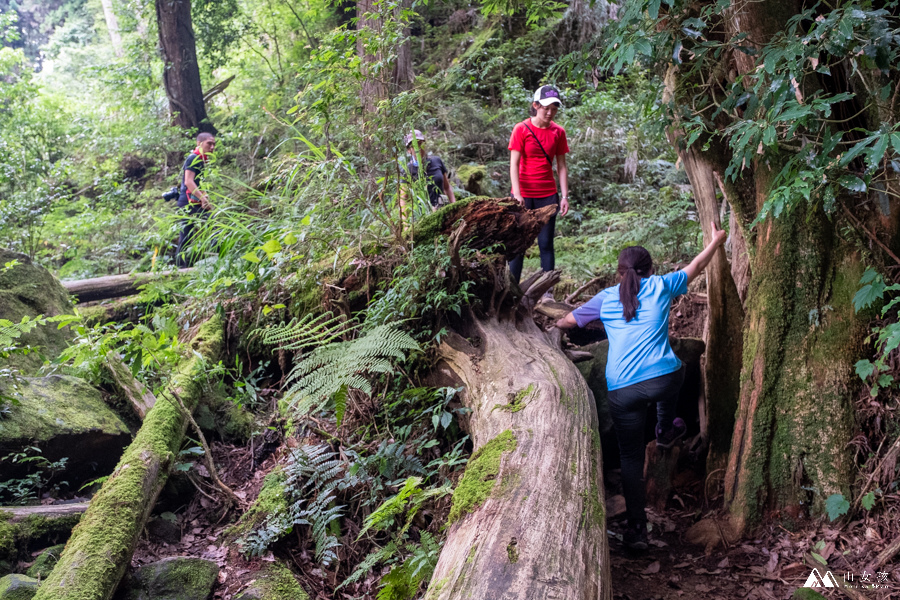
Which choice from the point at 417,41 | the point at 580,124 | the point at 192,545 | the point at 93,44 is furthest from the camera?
the point at 93,44

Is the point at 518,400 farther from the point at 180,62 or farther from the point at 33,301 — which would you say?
the point at 180,62

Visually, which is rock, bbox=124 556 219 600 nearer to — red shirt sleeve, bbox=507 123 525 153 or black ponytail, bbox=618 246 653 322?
black ponytail, bbox=618 246 653 322

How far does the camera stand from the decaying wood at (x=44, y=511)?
3250 millimetres

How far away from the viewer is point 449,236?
4.57 meters

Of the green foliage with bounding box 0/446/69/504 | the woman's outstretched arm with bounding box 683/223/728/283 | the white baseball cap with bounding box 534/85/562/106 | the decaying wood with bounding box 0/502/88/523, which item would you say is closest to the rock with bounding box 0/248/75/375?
the green foliage with bounding box 0/446/69/504

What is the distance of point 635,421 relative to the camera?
4020 mm

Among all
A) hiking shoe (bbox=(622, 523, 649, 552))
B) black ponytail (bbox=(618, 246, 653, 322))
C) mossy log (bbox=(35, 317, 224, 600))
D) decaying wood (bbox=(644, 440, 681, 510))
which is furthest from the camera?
decaying wood (bbox=(644, 440, 681, 510))

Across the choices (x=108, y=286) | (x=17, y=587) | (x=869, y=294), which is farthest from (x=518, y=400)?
(x=108, y=286)

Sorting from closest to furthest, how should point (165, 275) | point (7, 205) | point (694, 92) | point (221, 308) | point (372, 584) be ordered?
point (372, 584), point (694, 92), point (221, 308), point (165, 275), point (7, 205)

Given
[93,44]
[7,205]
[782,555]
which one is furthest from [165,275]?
[93,44]

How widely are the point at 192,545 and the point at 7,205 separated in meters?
7.31

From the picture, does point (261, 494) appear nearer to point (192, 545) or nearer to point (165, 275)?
point (192, 545)

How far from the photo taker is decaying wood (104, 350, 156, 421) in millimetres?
4398

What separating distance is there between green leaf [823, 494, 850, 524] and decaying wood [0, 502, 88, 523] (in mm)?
4760
